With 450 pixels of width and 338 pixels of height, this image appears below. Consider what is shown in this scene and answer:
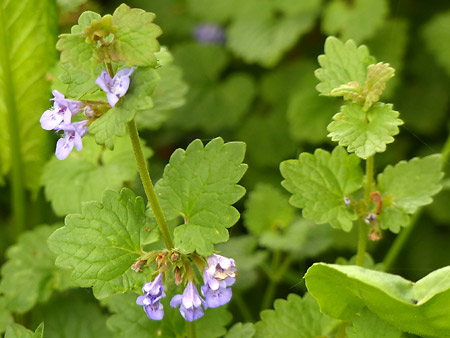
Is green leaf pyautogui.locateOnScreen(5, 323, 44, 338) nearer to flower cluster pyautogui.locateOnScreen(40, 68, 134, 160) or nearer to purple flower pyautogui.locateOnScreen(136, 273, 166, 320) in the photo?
purple flower pyautogui.locateOnScreen(136, 273, 166, 320)

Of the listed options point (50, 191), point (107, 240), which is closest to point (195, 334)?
point (107, 240)

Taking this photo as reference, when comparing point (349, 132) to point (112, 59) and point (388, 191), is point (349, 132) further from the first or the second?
point (112, 59)

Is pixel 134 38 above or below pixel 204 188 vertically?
above

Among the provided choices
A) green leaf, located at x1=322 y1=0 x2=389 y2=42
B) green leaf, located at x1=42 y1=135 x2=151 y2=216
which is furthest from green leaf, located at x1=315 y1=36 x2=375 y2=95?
green leaf, located at x1=322 y1=0 x2=389 y2=42

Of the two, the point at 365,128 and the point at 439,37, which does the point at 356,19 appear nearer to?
the point at 439,37

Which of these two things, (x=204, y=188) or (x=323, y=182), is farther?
(x=323, y=182)

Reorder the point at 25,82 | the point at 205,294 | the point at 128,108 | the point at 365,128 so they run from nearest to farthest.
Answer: the point at 128,108 < the point at 205,294 < the point at 365,128 < the point at 25,82

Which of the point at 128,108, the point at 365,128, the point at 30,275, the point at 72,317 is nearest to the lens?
the point at 128,108

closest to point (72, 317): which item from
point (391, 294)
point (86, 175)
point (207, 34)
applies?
point (86, 175)

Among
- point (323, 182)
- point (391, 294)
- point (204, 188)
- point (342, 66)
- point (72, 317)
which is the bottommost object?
point (72, 317)
